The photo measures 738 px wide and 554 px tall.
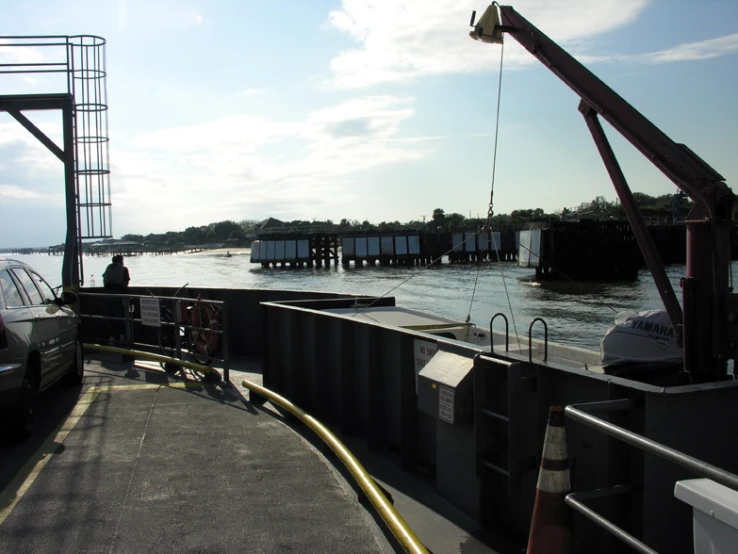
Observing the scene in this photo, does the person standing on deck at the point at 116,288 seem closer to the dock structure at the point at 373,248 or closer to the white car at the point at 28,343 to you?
the white car at the point at 28,343

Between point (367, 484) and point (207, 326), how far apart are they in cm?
711

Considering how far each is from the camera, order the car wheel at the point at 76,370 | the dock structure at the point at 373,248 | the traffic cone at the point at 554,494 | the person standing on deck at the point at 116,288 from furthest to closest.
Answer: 1. the dock structure at the point at 373,248
2. the person standing on deck at the point at 116,288
3. the car wheel at the point at 76,370
4. the traffic cone at the point at 554,494

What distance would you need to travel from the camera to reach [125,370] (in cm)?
1141

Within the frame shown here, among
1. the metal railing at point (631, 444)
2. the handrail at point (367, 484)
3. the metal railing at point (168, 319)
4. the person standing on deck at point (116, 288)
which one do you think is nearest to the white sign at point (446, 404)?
the handrail at point (367, 484)

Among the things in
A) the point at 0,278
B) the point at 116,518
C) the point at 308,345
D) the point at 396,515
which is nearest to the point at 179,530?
the point at 116,518

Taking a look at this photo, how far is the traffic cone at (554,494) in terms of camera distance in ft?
10.6

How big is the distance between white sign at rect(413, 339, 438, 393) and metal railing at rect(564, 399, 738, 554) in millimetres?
2200

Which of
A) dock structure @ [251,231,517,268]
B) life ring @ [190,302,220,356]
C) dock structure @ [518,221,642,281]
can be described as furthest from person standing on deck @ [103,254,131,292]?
dock structure @ [251,231,517,268]

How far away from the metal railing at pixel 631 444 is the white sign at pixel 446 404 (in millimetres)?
1512

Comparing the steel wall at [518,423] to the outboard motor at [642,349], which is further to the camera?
the outboard motor at [642,349]

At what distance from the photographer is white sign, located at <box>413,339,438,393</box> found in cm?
576

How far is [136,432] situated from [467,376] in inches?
166

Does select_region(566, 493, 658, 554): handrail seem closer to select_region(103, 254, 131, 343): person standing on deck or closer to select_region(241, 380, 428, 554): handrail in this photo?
select_region(241, 380, 428, 554): handrail

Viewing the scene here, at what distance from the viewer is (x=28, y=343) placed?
7387mm
